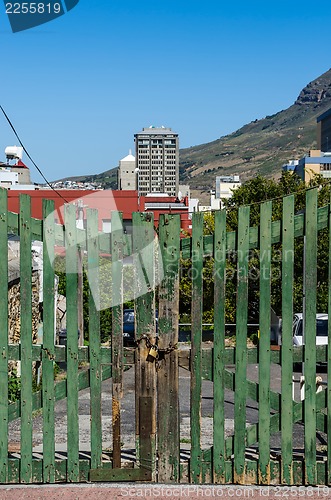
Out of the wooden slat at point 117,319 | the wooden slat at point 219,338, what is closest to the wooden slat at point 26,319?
the wooden slat at point 117,319

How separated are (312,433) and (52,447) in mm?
2098

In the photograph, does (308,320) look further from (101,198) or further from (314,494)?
(101,198)

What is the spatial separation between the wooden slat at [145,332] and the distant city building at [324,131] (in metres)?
145

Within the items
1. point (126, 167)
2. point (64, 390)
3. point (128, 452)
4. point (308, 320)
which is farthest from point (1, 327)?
point (126, 167)

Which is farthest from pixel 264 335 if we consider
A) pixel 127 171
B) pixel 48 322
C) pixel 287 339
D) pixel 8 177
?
pixel 127 171

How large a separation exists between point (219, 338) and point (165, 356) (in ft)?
1.50

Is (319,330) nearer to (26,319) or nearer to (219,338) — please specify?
(219,338)

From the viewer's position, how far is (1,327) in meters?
5.88

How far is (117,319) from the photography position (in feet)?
19.2

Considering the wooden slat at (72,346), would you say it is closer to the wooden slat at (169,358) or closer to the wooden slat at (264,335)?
the wooden slat at (169,358)

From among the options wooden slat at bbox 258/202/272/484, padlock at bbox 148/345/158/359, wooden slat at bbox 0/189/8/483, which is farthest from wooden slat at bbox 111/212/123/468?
wooden slat at bbox 258/202/272/484

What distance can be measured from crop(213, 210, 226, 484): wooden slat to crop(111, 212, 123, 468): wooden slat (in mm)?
754

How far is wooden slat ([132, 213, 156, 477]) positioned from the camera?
5.86 meters

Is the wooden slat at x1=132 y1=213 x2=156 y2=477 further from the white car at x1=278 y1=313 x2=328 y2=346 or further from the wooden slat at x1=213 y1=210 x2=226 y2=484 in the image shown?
the white car at x1=278 y1=313 x2=328 y2=346
